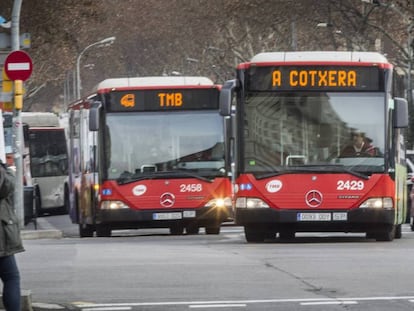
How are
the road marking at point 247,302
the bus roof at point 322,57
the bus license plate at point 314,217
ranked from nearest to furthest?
the road marking at point 247,302, the bus license plate at point 314,217, the bus roof at point 322,57

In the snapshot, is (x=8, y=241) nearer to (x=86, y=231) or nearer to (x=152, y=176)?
(x=152, y=176)

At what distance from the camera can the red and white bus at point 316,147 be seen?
21453mm

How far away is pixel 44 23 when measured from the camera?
49906 mm

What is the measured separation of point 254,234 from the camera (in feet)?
75.2

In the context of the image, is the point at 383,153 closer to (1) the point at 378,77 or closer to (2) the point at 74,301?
(1) the point at 378,77

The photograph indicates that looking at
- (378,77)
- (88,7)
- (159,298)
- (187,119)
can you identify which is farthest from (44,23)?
(159,298)

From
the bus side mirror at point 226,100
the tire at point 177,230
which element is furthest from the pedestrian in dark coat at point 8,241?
the tire at point 177,230

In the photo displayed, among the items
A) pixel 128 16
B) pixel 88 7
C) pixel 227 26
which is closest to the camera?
pixel 88 7

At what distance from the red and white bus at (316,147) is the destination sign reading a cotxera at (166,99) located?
4651 mm

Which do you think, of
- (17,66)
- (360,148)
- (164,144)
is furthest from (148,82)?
(360,148)

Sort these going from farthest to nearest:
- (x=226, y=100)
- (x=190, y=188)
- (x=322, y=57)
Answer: (x=190, y=188) < (x=322, y=57) < (x=226, y=100)

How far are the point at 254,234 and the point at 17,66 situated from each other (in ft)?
18.2

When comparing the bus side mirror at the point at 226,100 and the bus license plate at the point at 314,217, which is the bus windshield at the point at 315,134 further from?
the bus license plate at the point at 314,217

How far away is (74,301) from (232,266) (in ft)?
12.3
